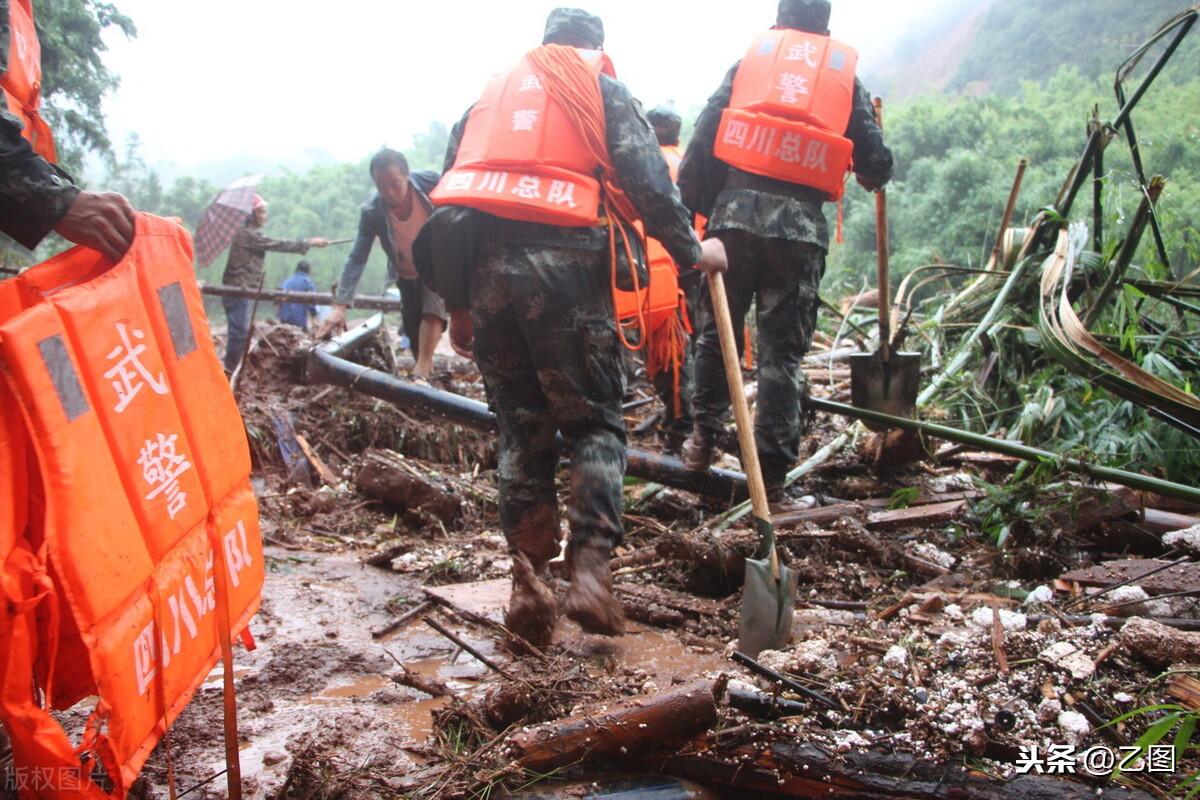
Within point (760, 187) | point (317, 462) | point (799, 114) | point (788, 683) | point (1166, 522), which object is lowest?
point (317, 462)

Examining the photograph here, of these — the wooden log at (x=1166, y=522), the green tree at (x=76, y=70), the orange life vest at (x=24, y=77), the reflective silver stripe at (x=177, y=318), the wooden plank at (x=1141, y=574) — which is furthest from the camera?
the green tree at (x=76, y=70)

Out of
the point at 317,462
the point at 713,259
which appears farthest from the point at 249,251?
the point at 713,259

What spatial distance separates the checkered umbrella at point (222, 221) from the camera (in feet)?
29.3

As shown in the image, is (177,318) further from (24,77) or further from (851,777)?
(851,777)

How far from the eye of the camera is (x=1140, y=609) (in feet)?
9.08

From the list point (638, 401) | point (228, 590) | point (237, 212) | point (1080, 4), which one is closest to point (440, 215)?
point (228, 590)

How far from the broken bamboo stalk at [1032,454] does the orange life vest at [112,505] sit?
3.11m

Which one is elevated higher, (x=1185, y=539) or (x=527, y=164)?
(x=527, y=164)

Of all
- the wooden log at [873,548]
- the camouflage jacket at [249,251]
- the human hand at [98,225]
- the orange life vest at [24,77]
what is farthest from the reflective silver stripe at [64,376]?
the camouflage jacket at [249,251]

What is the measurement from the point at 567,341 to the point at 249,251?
7.35m

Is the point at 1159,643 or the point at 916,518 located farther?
the point at 916,518

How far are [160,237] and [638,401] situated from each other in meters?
4.74

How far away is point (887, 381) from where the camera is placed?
178 inches

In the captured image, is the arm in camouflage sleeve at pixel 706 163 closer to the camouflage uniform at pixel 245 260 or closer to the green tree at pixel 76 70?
the green tree at pixel 76 70
